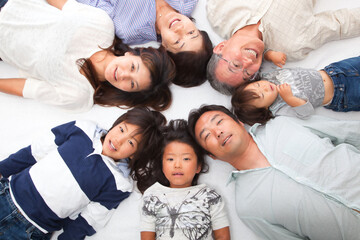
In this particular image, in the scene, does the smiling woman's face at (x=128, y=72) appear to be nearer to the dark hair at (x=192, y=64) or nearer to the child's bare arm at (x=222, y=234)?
the dark hair at (x=192, y=64)

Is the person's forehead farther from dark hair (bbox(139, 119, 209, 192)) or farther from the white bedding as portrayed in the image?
dark hair (bbox(139, 119, 209, 192))

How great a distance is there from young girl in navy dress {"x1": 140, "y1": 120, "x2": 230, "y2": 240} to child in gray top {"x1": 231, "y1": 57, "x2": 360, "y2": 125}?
360 millimetres

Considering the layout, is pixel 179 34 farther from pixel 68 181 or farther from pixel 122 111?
pixel 68 181

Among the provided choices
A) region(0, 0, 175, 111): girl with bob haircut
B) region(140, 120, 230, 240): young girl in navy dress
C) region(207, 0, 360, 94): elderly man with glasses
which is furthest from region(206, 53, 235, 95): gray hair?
region(140, 120, 230, 240): young girl in navy dress

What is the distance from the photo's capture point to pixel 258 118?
54.4 inches

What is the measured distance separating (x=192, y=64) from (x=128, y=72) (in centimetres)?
35

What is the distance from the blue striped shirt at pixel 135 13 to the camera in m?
1.42

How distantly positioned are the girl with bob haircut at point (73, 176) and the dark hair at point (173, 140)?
0.16ft

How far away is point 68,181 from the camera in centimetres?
124

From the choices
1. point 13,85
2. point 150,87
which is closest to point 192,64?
point 150,87

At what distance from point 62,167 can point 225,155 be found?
0.81 metres

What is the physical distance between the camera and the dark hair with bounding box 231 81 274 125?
1300 mm

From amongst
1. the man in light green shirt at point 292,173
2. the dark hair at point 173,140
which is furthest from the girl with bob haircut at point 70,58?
the man in light green shirt at point 292,173

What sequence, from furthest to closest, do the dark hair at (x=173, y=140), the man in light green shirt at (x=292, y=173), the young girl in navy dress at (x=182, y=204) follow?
the dark hair at (x=173, y=140) → the young girl in navy dress at (x=182, y=204) → the man in light green shirt at (x=292, y=173)
